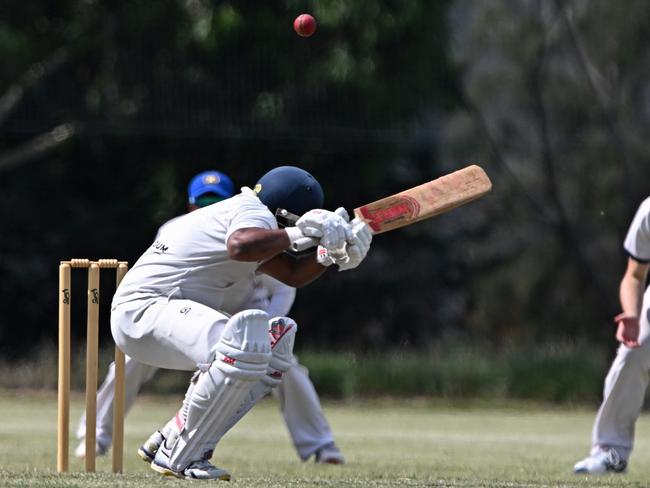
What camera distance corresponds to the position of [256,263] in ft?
17.0

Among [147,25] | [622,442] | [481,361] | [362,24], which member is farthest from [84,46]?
[622,442]

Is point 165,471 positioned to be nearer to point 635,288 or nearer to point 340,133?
point 635,288

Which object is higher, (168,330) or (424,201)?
(424,201)

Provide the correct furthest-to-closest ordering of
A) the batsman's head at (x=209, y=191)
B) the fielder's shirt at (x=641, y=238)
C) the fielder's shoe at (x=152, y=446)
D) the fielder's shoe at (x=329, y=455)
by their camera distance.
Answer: the batsman's head at (x=209, y=191) < the fielder's shoe at (x=329, y=455) < the fielder's shirt at (x=641, y=238) < the fielder's shoe at (x=152, y=446)

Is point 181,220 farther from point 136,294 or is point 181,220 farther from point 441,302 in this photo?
point 441,302

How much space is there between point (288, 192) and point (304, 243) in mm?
473

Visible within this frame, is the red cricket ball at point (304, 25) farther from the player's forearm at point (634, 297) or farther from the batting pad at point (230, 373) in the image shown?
the batting pad at point (230, 373)

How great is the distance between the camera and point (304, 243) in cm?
484

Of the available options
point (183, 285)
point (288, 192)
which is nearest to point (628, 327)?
point (288, 192)

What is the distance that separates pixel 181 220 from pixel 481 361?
351 inches

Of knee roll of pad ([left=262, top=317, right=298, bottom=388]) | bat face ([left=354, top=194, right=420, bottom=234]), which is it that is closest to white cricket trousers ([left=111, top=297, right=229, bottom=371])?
Result: knee roll of pad ([left=262, top=317, right=298, bottom=388])

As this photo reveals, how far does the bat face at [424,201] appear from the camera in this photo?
16.4 ft

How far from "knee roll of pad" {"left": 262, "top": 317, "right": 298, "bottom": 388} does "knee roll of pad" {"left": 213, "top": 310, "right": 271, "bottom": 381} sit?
0.53ft

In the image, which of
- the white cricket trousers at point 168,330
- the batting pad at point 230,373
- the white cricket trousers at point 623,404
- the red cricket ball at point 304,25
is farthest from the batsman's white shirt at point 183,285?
the white cricket trousers at point 623,404
